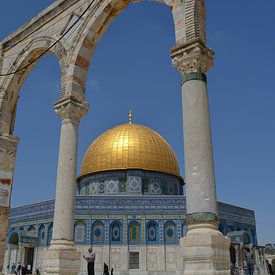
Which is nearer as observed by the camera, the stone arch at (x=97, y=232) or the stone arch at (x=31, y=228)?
the stone arch at (x=97, y=232)

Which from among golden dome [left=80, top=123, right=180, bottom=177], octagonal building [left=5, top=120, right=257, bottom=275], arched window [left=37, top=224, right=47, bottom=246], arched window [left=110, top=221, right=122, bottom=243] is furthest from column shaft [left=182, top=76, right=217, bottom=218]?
golden dome [left=80, top=123, right=180, bottom=177]

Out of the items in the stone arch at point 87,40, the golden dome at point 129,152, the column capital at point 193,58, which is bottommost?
the column capital at point 193,58

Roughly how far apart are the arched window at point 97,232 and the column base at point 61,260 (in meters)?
17.1

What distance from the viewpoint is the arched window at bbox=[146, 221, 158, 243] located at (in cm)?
2348

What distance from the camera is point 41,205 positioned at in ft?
84.1

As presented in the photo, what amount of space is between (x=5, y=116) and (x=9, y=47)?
6.38ft

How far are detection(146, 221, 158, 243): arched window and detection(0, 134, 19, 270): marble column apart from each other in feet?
50.8

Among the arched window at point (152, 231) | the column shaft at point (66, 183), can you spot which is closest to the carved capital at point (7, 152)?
the column shaft at point (66, 183)

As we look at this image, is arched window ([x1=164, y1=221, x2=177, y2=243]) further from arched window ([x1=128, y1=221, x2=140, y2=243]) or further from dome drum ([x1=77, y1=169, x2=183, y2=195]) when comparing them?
dome drum ([x1=77, y1=169, x2=183, y2=195])

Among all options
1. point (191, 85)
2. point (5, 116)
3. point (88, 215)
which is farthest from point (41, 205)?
point (191, 85)

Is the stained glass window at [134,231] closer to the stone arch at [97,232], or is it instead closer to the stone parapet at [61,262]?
the stone arch at [97,232]

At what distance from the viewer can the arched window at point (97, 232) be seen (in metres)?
23.3

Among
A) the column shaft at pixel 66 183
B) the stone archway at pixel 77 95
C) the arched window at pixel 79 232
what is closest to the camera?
the stone archway at pixel 77 95

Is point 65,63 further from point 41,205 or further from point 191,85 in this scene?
point 41,205
